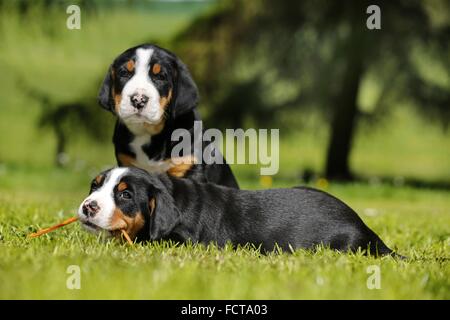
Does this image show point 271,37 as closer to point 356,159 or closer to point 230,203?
point 356,159

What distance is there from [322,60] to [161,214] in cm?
1055

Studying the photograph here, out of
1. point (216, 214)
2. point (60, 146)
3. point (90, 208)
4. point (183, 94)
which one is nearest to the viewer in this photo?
point (90, 208)

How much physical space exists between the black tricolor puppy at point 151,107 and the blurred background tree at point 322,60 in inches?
350

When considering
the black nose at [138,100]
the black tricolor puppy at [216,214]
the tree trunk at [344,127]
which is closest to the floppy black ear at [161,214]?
the black tricolor puppy at [216,214]

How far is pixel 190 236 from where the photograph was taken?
5.06 m

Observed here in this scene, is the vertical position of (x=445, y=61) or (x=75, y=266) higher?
(x=445, y=61)

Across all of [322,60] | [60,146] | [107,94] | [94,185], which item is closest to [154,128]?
[107,94]

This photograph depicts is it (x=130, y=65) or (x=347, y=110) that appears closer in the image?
(x=130, y=65)

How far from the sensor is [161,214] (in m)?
4.89

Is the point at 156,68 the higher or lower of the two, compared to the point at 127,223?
higher

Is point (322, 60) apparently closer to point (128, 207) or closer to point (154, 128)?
point (154, 128)

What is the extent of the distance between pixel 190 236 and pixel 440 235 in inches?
116

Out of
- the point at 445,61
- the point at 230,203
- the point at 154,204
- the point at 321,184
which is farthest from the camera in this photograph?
the point at 445,61
